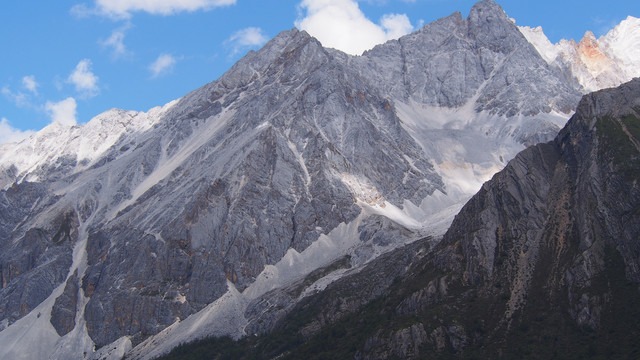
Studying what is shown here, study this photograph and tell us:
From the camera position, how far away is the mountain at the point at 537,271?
140m

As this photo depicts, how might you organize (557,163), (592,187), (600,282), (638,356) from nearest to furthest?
(638,356)
(600,282)
(592,187)
(557,163)

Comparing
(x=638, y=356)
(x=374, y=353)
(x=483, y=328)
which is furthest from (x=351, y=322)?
(x=638, y=356)

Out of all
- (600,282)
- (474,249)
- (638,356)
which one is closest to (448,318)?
(474,249)

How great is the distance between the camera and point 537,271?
516ft

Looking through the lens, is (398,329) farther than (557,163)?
No

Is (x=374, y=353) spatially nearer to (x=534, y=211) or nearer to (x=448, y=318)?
(x=448, y=318)

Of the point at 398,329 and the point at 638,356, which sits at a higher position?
the point at 398,329

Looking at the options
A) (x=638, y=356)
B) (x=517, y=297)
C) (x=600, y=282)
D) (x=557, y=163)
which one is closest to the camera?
(x=638, y=356)

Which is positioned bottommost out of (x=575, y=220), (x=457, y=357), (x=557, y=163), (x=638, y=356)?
(x=638, y=356)

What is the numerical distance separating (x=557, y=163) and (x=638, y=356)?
232 feet

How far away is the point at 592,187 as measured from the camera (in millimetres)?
164375

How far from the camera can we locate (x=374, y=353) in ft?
526

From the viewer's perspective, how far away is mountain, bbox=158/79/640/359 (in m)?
140

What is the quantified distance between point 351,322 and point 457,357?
1970 inches
